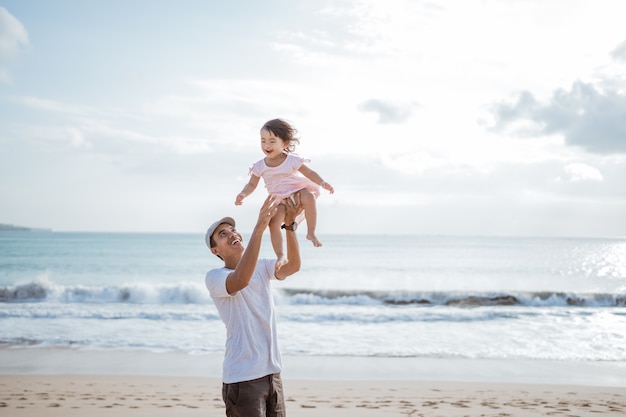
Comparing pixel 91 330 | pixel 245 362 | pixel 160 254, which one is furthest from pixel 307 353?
pixel 160 254

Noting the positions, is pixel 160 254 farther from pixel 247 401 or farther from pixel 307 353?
pixel 247 401

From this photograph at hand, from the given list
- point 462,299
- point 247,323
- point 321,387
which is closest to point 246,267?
point 247,323

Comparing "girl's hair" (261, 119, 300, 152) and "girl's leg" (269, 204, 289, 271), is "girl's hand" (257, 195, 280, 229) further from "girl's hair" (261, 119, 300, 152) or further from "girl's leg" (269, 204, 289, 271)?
"girl's hair" (261, 119, 300, 152)

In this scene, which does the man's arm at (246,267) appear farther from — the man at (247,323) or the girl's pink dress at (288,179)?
the girl's pink dress at (288,179)

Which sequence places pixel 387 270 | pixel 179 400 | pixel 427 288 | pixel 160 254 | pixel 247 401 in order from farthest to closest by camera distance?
pixel 160 254 < pixel 387 270 < pixel 427 288 < pixel 179 400 < pixel 247 401

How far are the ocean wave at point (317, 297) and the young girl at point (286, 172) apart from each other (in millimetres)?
17916

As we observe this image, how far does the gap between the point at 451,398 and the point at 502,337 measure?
6.18 metres

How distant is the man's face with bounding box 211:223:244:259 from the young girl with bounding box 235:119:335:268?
0.61 meters

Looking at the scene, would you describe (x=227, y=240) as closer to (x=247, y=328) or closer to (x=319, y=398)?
(x=247, y=328)

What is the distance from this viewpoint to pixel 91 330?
13.8 m

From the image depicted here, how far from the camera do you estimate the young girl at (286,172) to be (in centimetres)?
411

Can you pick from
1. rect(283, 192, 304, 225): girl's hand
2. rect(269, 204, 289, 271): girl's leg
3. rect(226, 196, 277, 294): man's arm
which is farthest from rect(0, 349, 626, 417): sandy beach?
rect(226, 196, 277, 294): man's arm

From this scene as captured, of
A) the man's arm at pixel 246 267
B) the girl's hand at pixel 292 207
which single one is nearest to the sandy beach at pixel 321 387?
the girl's hand at pixel 292 207

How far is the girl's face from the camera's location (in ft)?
13.4
